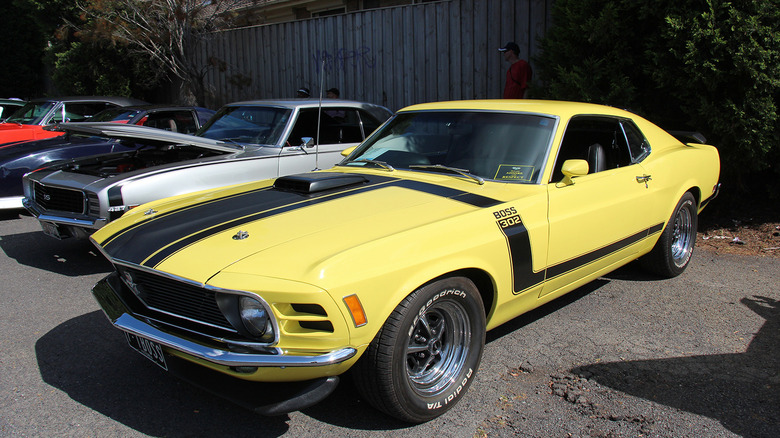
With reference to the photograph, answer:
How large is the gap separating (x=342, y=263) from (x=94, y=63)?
1647 cm

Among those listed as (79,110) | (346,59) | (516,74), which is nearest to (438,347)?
(516,74)

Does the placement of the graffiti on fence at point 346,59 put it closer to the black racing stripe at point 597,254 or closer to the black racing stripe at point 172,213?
the black racing stripe at point 597,254

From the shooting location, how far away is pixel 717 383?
336cm

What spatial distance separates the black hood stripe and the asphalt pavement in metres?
0.83

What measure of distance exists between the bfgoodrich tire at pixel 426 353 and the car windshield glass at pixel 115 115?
7468mm

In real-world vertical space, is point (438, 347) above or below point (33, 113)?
below

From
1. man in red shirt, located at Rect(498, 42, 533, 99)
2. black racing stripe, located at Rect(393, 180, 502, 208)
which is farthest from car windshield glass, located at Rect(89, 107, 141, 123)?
black racing stripe, located at Rect(393, 180, 502, 208)

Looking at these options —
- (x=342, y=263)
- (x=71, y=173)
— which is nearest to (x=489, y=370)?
(x=342, y=263)

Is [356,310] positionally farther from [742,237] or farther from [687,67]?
[742,237]

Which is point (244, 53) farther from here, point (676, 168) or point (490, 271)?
point (490, 271)

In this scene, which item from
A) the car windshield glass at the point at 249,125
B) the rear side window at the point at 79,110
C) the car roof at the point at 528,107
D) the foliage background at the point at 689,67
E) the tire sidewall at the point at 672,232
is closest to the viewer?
the car roof at the point at 528,107

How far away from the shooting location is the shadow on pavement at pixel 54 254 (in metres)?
5.58

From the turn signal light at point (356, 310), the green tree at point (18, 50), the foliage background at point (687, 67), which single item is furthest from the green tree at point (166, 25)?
the turn signal light at point (356, 310)

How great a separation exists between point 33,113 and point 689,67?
10097 millimetres
